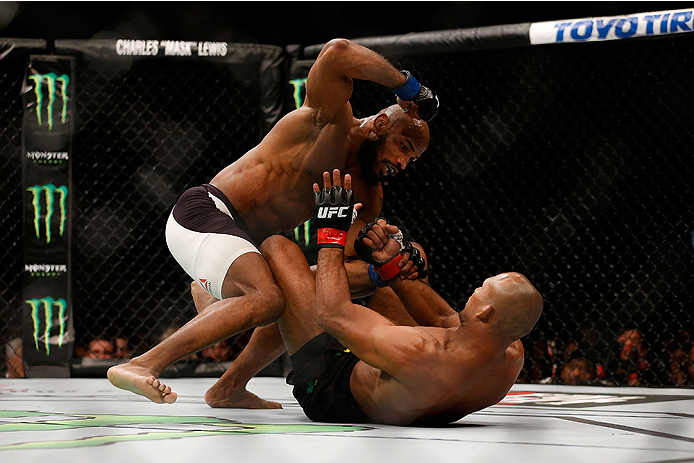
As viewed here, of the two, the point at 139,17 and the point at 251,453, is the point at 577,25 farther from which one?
the point at 251,453

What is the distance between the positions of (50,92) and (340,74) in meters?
1.91

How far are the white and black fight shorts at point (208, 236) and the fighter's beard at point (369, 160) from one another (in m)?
0.40

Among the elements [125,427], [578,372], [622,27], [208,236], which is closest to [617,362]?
[578,372]

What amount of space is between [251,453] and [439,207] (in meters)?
2.82

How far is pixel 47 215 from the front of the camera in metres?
3.50

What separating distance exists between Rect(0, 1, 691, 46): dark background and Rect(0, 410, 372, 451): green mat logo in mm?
2440

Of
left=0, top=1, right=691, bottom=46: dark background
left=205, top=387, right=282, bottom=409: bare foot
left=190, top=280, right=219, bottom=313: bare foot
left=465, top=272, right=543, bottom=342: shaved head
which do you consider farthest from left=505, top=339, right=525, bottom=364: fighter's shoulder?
left=0, top=1, right=691, bottom=46: dark background

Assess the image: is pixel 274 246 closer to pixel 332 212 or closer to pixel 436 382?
pixel 332 212

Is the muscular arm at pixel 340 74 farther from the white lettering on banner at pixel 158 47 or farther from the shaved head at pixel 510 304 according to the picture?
the white lettering on banner at pixel 158 47

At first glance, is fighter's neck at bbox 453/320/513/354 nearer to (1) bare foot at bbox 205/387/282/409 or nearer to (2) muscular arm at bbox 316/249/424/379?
(2) muscular arm at bbox 316/249/424/379

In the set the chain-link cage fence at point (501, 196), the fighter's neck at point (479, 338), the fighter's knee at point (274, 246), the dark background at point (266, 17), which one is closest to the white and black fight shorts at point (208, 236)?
the fighter's knee at point (274, 246)

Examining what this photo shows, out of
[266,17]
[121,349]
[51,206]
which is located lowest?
[121,349]

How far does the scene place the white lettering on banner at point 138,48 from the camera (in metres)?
3.54

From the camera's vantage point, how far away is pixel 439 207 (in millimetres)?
3969
